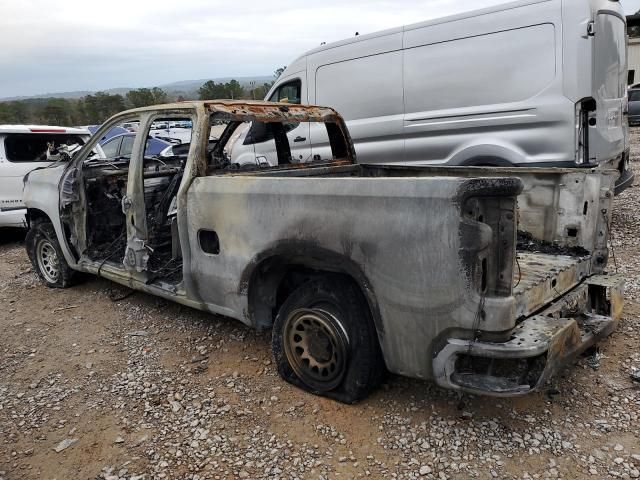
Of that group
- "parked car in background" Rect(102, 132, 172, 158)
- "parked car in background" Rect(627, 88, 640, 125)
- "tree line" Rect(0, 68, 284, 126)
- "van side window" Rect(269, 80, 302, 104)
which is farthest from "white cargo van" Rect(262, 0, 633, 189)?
"tree line" Rect(0, 68, 284, 126)

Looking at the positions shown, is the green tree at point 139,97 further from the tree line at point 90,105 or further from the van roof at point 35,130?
the van roof at point 35,130

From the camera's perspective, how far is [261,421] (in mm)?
2996

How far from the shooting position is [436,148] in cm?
616

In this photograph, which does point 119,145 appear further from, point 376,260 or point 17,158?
point 376,260

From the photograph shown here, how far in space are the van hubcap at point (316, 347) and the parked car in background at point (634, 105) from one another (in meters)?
17.9

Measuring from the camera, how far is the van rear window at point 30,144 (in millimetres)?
7488

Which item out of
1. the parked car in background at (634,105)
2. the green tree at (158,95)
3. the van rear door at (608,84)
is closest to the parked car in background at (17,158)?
the van rear door at (608,84)

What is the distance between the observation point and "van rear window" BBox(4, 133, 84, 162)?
295 inches

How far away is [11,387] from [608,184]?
13.8ft

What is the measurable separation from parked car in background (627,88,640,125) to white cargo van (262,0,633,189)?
13.1m

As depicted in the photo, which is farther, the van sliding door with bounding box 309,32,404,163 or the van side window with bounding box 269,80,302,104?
the van side window with bounding box 269,80,302,104

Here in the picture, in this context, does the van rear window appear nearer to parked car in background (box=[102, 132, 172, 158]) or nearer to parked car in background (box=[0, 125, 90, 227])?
parked car in background (box=[0, 125, 90, 227])

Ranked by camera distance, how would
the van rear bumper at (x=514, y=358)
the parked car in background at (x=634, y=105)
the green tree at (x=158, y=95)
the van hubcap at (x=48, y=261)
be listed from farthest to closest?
the green tree at (x=158, y=95) → the parked car in background at (x=634, y=105) → the van hubcap at (x=48, y=261) → the van rear bumper at (x=514, y=358)

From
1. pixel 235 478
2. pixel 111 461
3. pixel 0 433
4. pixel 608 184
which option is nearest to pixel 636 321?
pixel 608 184
